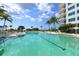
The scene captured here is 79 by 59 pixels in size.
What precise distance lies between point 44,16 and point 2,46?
3249 mm

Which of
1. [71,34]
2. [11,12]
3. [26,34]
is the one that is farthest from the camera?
[71,34]

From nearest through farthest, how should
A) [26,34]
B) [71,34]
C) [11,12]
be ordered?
[11,12]
[26,34]
[71,34]

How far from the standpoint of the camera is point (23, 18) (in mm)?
12039

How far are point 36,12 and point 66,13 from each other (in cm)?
1048

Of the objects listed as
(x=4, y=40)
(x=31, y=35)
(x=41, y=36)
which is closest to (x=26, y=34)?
(x=31, y=35)

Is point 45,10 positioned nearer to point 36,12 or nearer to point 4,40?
point 36,12

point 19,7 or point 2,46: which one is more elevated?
point 19,7

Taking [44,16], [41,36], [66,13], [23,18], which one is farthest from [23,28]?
[66,13]

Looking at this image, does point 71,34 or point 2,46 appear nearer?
point 2,46

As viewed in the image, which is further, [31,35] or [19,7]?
[31,35]

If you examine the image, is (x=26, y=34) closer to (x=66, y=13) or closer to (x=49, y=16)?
(x=49, y=16)

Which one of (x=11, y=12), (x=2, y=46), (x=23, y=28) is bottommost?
(x=2, y=46)

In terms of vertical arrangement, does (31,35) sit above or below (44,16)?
below

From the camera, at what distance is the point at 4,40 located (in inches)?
472
